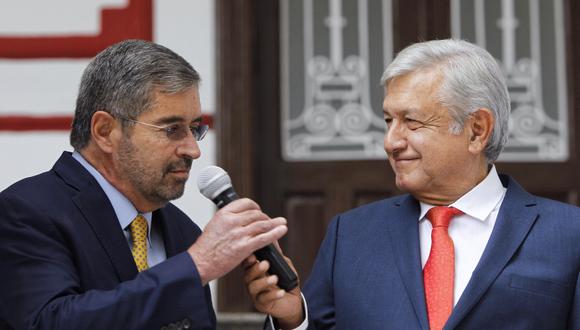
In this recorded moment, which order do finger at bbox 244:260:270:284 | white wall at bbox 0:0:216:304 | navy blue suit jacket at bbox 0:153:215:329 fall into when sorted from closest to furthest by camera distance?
navy blue suit jacket at bbox 0:153:215:329 < finger at bbox 244:260:270:284 < white wall at bbox 0:0:216:304

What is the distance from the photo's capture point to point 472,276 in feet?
7.74

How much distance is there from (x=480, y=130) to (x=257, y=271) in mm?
672

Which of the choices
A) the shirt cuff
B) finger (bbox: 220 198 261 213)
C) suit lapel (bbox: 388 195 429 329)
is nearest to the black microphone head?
finger (bbox: 220 198 261 213)

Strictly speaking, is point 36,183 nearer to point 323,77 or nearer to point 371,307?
point 371,307

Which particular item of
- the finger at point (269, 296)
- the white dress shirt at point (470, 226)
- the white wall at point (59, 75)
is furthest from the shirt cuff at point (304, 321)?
the white wall at point (59, 75)

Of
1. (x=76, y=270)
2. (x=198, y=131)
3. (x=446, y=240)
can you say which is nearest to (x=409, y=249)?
(x=446, y=240)

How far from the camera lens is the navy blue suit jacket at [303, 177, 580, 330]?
233cm

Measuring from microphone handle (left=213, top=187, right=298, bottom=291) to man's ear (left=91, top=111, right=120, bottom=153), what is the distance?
0.29 m

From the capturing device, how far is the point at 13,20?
464cm

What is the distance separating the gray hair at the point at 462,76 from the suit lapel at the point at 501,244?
0.17 metres

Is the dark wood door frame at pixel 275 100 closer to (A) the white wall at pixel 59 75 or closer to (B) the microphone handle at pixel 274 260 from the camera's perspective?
A: (A) the white wall at pixel 59 75

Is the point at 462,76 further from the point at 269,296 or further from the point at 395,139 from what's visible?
the point at 269,296

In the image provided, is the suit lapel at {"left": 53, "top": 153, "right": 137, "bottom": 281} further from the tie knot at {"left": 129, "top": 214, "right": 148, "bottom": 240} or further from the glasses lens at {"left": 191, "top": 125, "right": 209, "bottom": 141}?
the glasses lens at {"left": 191, "top": 125, "right": 209, "bottom": 141}

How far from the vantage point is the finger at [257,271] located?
2.26m
